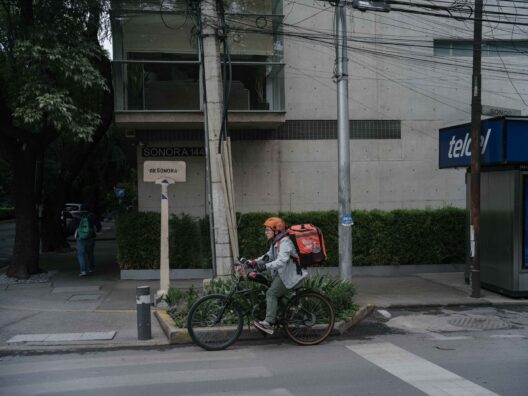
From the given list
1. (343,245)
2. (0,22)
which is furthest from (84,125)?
(343,245)

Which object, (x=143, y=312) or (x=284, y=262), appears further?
(x=143, y=312)

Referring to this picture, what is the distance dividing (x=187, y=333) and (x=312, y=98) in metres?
8.78

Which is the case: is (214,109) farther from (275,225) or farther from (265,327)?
(265,327)

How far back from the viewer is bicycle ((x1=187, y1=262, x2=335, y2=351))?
7258mm

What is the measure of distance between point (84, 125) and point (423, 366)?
815cm

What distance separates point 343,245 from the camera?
10281 millimetres

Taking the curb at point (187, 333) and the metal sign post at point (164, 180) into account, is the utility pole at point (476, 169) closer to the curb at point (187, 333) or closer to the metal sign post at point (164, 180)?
the curb at point (187, 333)

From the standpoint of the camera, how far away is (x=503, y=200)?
448 inches

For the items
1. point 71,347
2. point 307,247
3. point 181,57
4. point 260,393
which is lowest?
point 71,347

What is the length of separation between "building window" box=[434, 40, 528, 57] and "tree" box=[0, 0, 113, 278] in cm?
926

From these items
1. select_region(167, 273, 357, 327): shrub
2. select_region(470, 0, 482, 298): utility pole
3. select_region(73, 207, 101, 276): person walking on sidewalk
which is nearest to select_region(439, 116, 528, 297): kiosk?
select_region(470, 0, 482, 298): utility pole

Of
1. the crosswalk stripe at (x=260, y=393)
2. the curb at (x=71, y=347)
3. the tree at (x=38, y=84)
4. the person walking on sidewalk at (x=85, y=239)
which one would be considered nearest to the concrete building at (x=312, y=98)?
the tree at (x=38, y=84)

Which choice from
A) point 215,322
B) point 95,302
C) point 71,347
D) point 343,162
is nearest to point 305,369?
point 215,322

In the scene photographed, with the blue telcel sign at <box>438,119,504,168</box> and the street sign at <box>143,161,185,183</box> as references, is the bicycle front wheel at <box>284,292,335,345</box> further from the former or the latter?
the blue telcel sign at <box>438,119,504,168</box>
